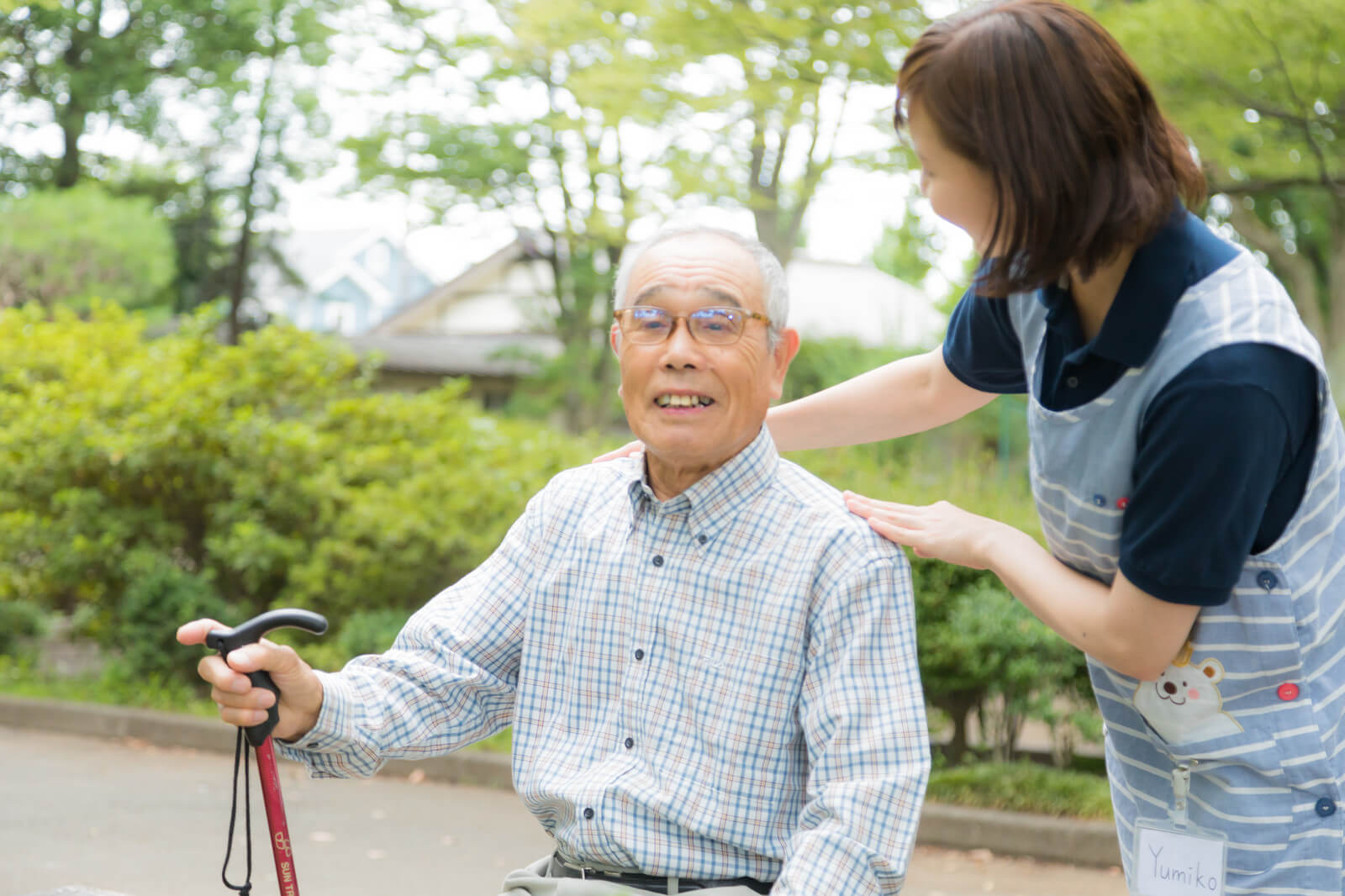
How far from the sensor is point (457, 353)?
27.5 m

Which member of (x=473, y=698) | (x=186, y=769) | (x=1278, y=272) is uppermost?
(x=1278, y=272)

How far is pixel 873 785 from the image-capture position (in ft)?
6.14

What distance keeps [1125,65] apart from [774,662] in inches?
38.7

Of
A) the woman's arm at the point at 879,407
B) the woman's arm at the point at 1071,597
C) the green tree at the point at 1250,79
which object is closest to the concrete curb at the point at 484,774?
the woman's arm at the point at 879,407

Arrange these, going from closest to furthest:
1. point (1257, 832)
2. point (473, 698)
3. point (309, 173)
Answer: point (1257, 832), point (473, 698), point (309, 173)

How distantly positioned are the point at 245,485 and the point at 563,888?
6.89m

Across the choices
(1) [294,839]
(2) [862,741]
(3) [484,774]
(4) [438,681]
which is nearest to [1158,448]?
(2) [862,741]

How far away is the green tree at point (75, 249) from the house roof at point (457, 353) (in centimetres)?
659

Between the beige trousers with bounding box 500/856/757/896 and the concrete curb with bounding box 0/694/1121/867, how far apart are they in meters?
2.64

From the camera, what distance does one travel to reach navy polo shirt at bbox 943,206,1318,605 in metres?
1.50

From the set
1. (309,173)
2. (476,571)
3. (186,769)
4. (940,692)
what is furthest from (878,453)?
(309,173)

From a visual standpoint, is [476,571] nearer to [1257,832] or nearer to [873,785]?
[873,785]

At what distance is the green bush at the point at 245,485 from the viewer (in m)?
8.23

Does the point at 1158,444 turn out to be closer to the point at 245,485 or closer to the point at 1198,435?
the point at 1198,435
